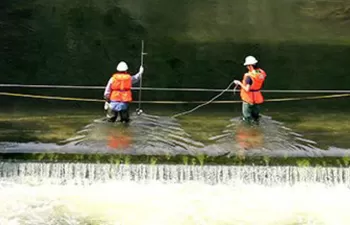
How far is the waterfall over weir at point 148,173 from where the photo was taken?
37.5 ft

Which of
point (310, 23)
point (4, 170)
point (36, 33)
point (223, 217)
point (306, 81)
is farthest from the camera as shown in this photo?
point (310, 23)

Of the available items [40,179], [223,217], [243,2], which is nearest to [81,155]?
[40,179]

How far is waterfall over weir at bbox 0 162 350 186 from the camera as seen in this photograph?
11.4 metres

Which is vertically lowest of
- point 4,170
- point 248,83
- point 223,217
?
point 223,217

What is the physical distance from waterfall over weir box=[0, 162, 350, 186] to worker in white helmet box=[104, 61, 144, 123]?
7.03 ft

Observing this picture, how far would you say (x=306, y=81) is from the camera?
1889 cm

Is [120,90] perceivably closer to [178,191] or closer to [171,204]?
[178,191]

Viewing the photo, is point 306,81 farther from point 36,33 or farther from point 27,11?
point 27,11

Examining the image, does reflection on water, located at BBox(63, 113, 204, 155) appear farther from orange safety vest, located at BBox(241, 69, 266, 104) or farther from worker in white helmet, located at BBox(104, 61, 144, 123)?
orange safety vest, located at BBox(241, 69, 266, 104)

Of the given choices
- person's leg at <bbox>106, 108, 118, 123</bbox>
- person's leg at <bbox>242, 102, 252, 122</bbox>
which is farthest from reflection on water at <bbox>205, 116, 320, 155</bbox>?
person's leg at <bbox>106, 108, 118, 123</bbox>

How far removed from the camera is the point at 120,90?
43.1 ft

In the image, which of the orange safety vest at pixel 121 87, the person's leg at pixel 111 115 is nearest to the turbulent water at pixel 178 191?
the orange safety vest at pixel 121 87

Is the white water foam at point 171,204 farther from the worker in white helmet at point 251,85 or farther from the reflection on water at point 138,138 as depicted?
the worker in white helmet at point 251,85

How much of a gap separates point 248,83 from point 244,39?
11.3m
